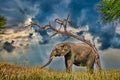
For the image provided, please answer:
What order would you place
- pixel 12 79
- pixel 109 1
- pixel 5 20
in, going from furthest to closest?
1. pixel 109 1
2. pixel 5 20
3. pixel 12 79

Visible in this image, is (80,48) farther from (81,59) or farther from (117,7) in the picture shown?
(117,7)

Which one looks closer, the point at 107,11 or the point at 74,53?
the point at 74,53

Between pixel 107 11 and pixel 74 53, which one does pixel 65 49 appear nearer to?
pixel 74 53

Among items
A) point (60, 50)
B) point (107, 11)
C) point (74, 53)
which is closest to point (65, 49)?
point (60, 50)

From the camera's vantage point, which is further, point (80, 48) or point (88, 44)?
point (88, 44)

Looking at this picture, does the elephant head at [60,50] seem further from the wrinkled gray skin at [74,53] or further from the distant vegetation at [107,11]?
the distant vegetation at [107,11]

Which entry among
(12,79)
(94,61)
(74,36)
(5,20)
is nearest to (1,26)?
(5,20)

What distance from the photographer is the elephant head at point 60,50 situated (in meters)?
25.3

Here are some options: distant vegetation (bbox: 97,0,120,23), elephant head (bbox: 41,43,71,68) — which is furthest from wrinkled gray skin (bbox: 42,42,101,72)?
distant vegetation (bbox: 97,0,120,23)

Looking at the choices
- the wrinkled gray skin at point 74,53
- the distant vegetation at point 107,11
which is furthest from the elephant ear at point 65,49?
the distant vegetation at point 107,11

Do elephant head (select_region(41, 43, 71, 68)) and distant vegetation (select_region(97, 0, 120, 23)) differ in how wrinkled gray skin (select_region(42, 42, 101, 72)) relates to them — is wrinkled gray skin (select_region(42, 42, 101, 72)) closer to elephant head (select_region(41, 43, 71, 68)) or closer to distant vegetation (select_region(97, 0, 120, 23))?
elephant head (select_region(41, 43, 71, 68))

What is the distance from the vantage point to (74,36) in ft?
93.1

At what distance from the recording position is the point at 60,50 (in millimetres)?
25453

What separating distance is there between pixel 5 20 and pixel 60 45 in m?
5.55
